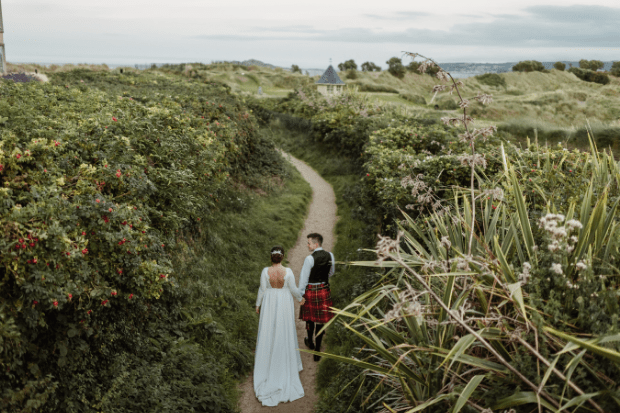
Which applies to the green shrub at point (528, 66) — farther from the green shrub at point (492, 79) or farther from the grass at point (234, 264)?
the grass at point (234, 264)

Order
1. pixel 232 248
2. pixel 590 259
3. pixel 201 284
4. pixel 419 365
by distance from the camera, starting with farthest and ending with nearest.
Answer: pixel 232 248 < pixel 201 284 < pixel 419 365 < pixel 590 259

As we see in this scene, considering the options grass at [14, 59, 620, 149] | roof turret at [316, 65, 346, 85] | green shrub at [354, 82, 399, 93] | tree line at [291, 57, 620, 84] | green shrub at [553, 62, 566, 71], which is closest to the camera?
grass at [14, 59, 620, 149]

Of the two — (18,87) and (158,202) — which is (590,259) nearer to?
(158,202)

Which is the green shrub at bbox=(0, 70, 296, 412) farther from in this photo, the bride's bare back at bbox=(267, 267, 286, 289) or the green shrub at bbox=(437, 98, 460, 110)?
the green shrub at bbox=(437, 98, 460, 110)

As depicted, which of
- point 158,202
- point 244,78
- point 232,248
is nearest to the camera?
point 158,202

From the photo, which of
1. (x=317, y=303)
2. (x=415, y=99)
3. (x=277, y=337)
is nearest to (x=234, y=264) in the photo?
(x=317, y=303)

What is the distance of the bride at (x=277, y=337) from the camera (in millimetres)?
5496

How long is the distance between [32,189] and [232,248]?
207 inches

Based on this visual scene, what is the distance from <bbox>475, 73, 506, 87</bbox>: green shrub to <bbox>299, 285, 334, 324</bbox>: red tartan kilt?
39.1m

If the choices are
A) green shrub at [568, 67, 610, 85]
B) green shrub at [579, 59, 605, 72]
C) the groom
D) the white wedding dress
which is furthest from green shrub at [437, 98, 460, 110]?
the white wedding dress

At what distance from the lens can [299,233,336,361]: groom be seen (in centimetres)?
590

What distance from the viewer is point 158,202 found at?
5727mm

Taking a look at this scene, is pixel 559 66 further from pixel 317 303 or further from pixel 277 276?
pixel 277 276

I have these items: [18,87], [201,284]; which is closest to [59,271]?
[201,284]
